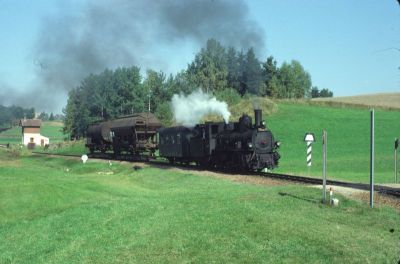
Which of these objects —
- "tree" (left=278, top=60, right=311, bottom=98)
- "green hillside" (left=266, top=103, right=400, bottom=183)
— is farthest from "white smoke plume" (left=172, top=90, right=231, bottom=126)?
"tree" (left=278, top=60, right=311, bottom=98)

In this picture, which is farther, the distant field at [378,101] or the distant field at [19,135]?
the distant field at [19,135]

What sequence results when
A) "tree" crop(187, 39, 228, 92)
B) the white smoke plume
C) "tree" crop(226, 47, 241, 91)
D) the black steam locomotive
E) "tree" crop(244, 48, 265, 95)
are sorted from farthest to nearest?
"tree" crop(187, 39, 228, 92) → "tree" crop(226, 47, 241, 91) → the white smoke plume → "tree" crop(244, 48, 265, 95) → the black steam locomotive

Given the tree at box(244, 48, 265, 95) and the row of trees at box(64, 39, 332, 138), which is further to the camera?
the row of trees at box(64, 39, 332, 138)

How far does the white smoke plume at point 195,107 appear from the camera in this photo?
39469 mm

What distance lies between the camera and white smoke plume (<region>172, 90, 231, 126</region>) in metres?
39.5

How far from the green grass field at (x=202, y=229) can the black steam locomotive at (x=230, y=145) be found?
9.59m

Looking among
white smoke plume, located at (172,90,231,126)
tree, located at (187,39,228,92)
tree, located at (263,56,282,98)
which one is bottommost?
white smoke plume, located at (172,90,231,126)

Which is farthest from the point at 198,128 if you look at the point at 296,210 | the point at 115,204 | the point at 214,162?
the point at 296,210

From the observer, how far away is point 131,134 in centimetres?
5300

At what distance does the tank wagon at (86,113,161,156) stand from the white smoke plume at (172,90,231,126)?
37.6 ft

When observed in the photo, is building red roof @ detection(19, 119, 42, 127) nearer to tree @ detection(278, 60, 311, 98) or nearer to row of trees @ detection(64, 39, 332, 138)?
row of trees @ detection(64, 39, 332, 138)

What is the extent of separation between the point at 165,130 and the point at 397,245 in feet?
105

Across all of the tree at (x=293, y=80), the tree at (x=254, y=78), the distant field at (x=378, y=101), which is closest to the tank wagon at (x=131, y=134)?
the tree at (x=254, y=78)

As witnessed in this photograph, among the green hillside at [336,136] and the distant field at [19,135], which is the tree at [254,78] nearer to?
the green hillside at [336,136]
